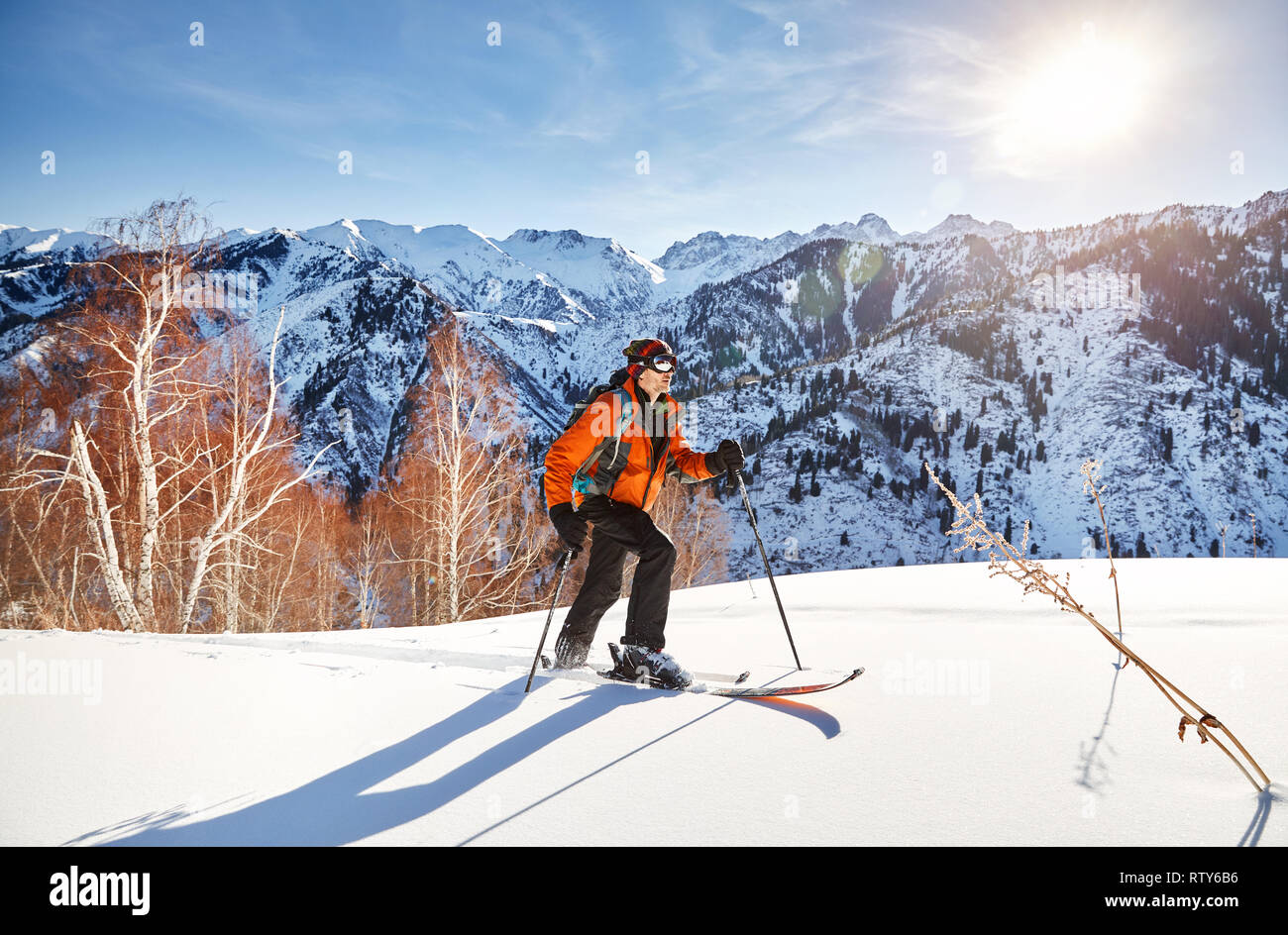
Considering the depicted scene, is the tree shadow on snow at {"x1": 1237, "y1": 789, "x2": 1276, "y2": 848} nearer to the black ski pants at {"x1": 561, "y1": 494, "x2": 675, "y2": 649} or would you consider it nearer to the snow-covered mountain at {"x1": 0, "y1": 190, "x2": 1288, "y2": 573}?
the black ski pants at {"x1": 561, "y1": 494, "x2": 675, "y2": 649}

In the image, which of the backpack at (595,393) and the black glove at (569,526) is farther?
the backpack at (595,393)

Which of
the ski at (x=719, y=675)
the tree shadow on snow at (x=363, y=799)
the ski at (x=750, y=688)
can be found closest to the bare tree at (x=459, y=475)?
the ski at (x=719, y=675)

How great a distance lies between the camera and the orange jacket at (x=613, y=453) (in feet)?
12.7

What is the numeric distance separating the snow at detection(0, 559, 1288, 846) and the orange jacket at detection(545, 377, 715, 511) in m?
1.21

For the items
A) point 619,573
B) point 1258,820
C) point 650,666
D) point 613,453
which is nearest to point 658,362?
point 613,453

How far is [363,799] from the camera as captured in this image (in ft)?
7.14

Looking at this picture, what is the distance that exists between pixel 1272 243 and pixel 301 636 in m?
263

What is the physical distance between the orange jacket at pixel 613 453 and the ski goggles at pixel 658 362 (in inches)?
6.1

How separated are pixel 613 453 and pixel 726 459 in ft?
2.98

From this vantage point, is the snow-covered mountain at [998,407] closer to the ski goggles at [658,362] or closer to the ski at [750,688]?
the ski goggles at [658,362]

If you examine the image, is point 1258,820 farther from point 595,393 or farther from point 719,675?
point 595,393

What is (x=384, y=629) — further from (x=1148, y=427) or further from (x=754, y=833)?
(x=1148, y=427)

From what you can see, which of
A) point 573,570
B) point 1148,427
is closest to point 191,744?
point 573,570

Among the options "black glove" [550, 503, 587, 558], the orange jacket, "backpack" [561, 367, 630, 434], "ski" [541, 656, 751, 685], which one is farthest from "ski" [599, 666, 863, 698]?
"backpack" [561, 367, 630, 434]
